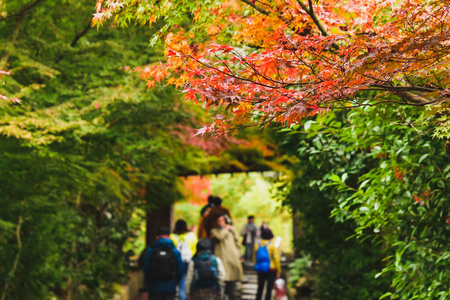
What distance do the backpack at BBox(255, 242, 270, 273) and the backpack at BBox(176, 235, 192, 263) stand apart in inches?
51.0

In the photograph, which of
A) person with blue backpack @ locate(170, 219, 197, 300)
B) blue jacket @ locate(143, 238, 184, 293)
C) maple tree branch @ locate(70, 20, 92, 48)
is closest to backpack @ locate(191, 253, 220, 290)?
blue jacket @ locate(143, 238, 184, 293)

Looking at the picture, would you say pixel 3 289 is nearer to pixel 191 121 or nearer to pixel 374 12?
pixel 191 121

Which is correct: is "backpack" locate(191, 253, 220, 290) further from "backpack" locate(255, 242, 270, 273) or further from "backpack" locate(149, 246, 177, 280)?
"backpack" locate(255, 242, 270, 273)

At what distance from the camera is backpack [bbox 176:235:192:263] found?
1001cm

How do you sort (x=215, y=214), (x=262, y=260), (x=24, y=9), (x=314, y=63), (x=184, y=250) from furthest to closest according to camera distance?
(x=215, y=214)
(x=184, y=250)
(x=262, y=260)
(x=24, y=9)
(x=314, y=63)

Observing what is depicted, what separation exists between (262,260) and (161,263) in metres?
2.35

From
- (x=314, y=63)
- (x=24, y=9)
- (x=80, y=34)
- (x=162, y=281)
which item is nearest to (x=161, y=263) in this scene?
(x=162, y=281)

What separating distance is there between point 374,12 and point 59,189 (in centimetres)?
498

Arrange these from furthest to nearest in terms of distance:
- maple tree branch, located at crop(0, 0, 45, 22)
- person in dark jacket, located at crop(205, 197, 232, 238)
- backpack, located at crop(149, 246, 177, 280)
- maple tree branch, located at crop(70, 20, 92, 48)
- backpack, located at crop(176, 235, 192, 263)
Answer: person in dark jacket, located at crop(205, 197, 232, 238) → backpack, located at crop(176, 235, 192, 263) → backpack, located at crop(149, 246, 177, 280) → maple tree branch, located at crop(70, 20, 92, 48) → maple tree branch, located at crop(0, 0, 45, 22)

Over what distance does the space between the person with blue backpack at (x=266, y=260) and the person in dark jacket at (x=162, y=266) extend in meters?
1.92

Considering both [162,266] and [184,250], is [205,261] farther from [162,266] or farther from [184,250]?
[184,250]

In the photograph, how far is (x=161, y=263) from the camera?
8.10 metres

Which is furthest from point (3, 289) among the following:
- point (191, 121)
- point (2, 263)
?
point (191, 121)

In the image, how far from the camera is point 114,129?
23.0ft
